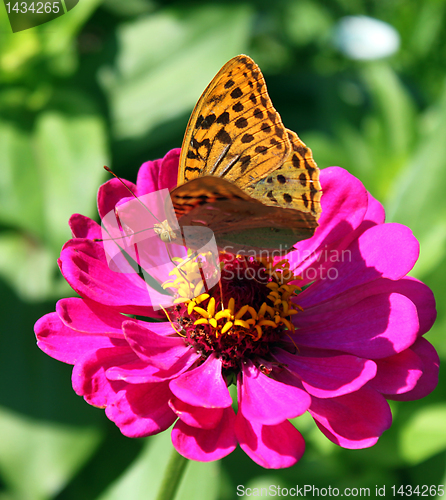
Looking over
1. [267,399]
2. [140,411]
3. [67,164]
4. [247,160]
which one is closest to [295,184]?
[247,160]

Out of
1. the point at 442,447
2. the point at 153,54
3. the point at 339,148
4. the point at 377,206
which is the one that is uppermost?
the point at 153,54

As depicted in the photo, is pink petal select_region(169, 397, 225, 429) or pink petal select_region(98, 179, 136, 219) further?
pink petal select_region(98, 179, 136, 219)

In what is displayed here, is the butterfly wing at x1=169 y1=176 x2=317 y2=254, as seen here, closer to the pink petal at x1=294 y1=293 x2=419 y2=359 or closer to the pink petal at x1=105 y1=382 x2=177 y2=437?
the pink petal at x1=294 y1=293 x2=419 y2=359

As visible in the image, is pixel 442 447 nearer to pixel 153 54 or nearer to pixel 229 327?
pixel 229 327

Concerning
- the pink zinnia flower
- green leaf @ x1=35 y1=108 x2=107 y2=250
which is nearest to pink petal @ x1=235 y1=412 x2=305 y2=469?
the pink zinnia flower

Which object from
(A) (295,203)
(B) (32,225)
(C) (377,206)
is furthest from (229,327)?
(B) (32,225)

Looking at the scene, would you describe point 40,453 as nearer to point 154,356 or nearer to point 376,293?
point 154,356
